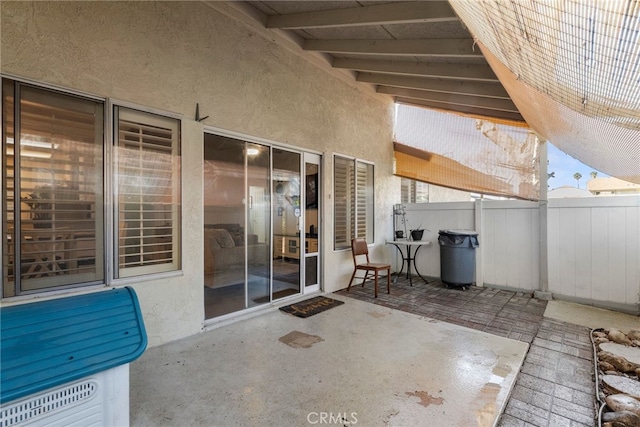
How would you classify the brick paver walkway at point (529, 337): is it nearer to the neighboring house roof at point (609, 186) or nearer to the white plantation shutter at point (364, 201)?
the white plantation shutter at point (364, 201)

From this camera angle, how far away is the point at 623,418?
1.78 meters

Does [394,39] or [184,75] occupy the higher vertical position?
[394,39]

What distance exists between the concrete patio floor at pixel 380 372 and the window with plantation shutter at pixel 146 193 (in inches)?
35.2

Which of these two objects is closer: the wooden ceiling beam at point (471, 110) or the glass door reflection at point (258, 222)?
the glass door reflection at point (258, 222)

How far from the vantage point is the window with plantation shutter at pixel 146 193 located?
2594 millimetres

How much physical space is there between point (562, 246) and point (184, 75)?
217 inches

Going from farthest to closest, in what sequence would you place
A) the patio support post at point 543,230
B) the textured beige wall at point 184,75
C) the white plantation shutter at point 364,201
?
the white plantation shutter at point 364,201 → the patio support post at point 543,230 → the textured beige wall at point 184,75

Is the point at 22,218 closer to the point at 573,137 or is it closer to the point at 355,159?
the point at 355,159

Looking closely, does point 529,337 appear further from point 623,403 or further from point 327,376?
point 327,376

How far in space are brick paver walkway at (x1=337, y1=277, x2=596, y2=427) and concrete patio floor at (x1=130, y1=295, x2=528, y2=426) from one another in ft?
0.38

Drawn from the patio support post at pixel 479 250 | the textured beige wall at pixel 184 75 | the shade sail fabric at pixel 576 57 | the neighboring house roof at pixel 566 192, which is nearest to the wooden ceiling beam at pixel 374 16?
the textured beige wall at pixel 184 75

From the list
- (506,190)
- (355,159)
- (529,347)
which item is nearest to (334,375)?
(529,347)

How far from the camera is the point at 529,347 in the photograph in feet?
9.14

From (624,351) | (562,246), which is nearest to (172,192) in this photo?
(624,351)
